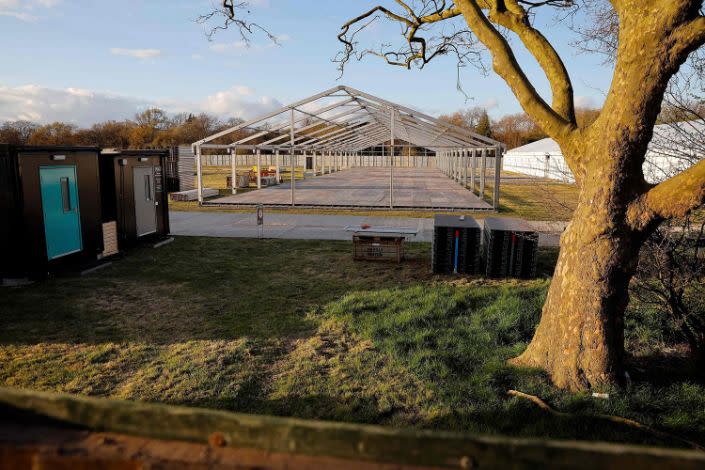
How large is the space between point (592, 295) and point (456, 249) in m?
4.84

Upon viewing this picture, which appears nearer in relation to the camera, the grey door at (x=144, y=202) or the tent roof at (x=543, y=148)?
the grey door at (x=144, y=202)

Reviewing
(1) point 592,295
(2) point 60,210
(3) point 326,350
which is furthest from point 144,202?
(1) point 592,295

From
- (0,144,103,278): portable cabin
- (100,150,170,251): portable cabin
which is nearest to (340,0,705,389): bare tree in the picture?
(0,144,103,278): portable cabin

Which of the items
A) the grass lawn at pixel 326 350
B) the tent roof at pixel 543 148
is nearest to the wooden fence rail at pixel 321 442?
the grass lawn at pixel 326 350

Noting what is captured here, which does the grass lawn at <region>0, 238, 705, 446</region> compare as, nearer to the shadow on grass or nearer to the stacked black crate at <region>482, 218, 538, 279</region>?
the shadow on grass

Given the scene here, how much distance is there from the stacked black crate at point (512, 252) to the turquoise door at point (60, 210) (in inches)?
300

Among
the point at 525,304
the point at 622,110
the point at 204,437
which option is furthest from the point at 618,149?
the point at 204,437

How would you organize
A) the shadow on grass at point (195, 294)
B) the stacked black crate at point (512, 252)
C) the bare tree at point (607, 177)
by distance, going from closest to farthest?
the bare tree at point (607, 177) → the shadow on grass at point (195, 294) → the stacked black crate at point (512, 252)

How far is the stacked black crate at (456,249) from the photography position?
9.28 meters

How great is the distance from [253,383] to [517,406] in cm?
244

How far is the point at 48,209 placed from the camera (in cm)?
877

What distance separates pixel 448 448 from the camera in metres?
1.24

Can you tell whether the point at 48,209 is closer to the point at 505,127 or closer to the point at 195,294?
the point at 195,294

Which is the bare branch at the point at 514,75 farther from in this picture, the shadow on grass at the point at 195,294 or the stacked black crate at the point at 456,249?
the stacked black crate at the point at 456,249
